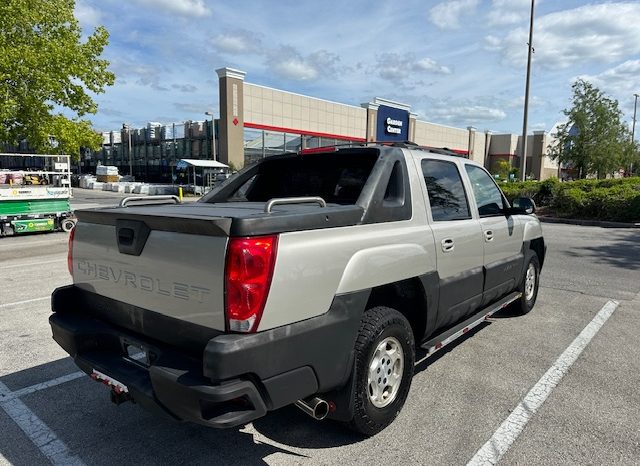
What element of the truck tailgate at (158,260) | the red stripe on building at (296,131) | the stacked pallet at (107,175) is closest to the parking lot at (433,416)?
the truck tailgate at (158,260)

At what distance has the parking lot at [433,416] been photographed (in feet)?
9.28

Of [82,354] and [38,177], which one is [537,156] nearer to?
[38,177]

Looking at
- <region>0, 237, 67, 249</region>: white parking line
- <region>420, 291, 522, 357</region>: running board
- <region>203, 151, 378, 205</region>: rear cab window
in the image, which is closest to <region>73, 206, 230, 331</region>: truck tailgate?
<region>203, 151, 378, 205</region>: rear cab window

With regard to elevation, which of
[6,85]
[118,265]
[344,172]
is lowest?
[118,265]

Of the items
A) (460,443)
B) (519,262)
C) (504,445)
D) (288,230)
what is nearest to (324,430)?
(460,443)

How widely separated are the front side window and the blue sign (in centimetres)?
3725

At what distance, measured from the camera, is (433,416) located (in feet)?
10.7

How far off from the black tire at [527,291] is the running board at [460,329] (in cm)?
34

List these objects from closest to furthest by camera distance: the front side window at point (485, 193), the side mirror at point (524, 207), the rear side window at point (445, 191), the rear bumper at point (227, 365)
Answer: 1. the rear bumper at point (227, 365)
2. the rear side window at point (445, 191)
3. the front side window at point (485, 193)
4. the side mirror at point (524, 207)

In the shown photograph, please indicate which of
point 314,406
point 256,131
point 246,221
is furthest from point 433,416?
point 256,131

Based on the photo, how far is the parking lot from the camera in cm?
283

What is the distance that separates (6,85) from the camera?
1353 cm

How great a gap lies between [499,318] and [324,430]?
333 centimetres

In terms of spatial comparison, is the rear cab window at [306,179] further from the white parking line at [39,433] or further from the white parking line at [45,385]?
the white parking line at [39,433]
